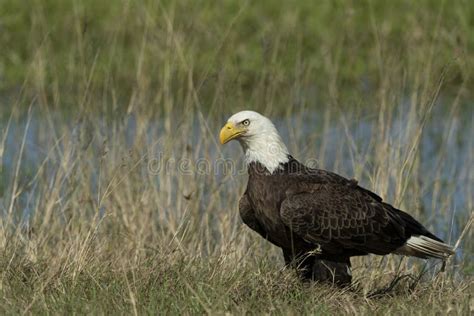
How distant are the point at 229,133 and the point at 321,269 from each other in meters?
1.08

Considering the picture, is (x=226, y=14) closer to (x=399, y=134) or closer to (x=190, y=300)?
(x=399, y=134)

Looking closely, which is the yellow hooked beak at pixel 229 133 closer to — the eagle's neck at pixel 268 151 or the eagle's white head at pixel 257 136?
the eagle's white head at pixel 257 136

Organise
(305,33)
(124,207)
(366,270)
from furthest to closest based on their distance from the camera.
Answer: (305,33) → (124,207) → (366,270)

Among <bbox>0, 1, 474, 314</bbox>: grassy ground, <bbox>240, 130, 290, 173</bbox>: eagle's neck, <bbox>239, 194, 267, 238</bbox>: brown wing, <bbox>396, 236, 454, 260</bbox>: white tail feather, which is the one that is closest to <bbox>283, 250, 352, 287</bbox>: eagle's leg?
<bbox>0, 1, 474, 314</bbox>: grassy ground

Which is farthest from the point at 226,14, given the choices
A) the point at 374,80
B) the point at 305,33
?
the point at 374,80

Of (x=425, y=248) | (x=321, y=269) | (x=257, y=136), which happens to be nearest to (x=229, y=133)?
(x=257, y=136)

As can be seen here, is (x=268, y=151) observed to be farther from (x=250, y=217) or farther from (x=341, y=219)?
(x=341, y=219)

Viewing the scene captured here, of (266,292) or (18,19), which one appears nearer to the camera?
(266,292)

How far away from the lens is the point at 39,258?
652cm

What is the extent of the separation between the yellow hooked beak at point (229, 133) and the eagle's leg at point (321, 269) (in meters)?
0.84

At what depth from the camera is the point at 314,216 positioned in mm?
6293

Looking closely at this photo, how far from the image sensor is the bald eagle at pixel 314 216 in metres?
6.34

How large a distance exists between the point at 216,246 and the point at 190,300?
84.6 inches

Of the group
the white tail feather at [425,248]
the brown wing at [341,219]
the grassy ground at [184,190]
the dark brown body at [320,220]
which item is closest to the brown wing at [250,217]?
the dark brown body at [320,220]
